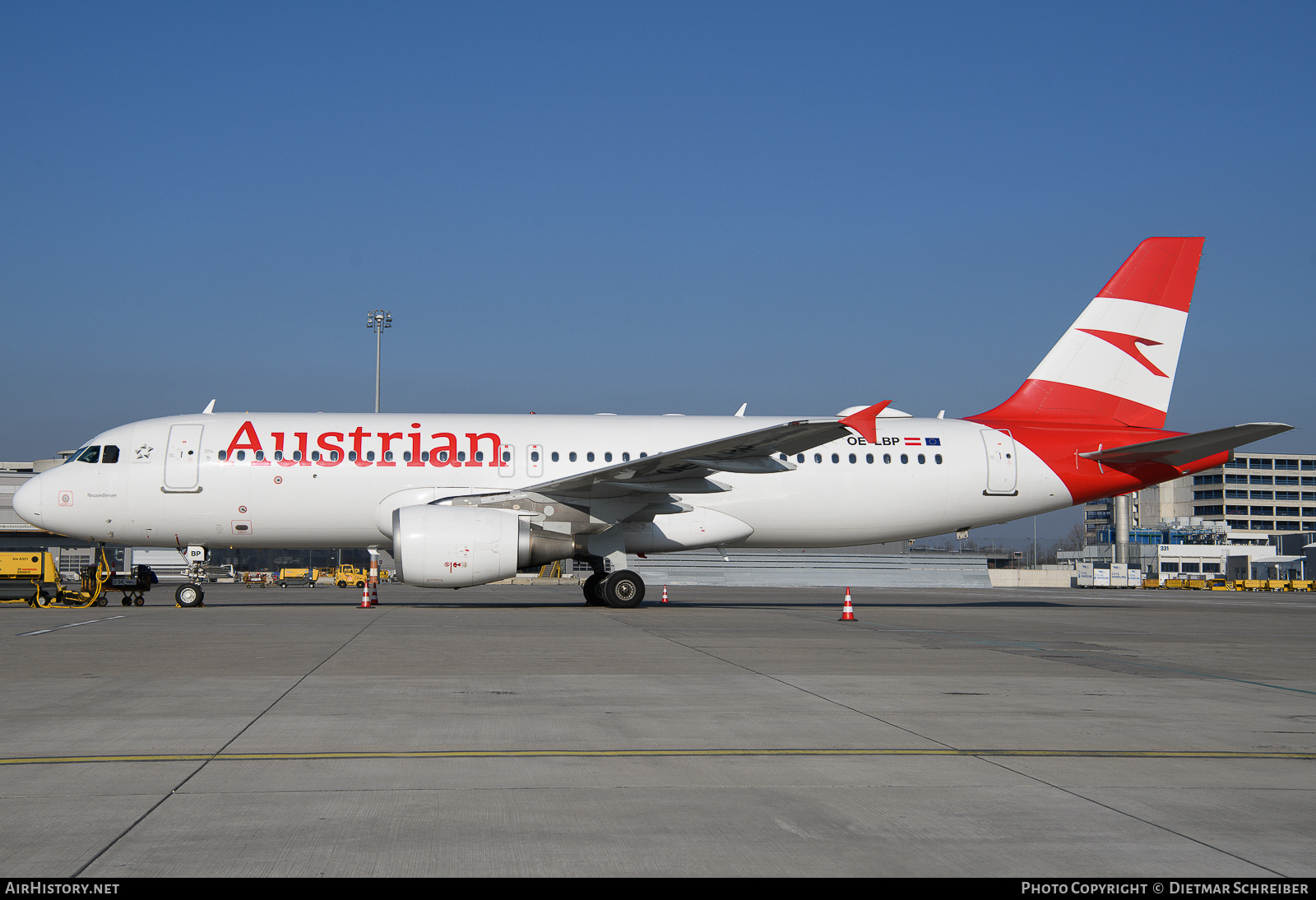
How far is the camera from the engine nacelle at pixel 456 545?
16922mm

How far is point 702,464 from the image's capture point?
1777 cm

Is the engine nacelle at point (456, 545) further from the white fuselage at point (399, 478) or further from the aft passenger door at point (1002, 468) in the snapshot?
the aft passenger door at point (1002, 468)

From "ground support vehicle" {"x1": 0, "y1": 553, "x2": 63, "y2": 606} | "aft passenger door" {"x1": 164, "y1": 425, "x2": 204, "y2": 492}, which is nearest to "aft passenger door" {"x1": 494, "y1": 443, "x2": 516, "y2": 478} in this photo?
"aft passenger door" {"x1": 164, "y1": 425, "x2": 204, "y2": 492}

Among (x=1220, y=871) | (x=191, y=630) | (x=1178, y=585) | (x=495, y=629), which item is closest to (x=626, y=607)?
(x=495, y=629)

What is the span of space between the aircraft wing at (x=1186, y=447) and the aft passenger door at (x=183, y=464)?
17215mm

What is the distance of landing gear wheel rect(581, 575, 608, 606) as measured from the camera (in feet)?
65.9

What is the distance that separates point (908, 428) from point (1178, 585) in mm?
44916

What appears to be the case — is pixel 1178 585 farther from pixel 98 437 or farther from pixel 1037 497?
pixel 98 437

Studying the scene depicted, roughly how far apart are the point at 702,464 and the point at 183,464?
9519mm

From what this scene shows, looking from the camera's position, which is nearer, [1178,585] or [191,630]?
[191,630]

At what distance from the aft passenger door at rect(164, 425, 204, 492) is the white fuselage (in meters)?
0.02

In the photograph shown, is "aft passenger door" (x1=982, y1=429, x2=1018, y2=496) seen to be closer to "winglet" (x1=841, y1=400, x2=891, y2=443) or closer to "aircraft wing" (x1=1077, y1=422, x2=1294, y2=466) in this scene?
"aircraft wing" (x1=1077, y1=422, x2=1294, y2=466)

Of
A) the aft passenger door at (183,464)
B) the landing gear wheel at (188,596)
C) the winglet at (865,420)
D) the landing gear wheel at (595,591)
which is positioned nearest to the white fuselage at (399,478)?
the aft passenger door at (183,464)
